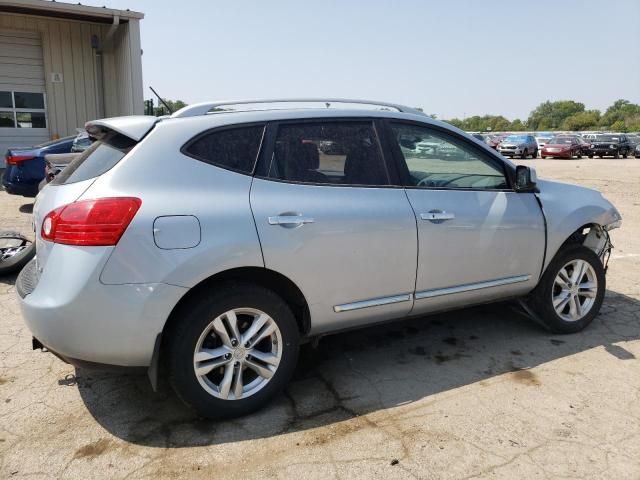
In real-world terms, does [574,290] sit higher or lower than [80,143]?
lower

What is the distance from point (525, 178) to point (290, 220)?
1.92 m

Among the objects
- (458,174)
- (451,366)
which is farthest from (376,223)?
(451,366)

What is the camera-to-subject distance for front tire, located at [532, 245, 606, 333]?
4.14m

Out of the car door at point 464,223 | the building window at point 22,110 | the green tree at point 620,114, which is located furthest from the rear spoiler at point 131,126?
the green tree at point 620,114

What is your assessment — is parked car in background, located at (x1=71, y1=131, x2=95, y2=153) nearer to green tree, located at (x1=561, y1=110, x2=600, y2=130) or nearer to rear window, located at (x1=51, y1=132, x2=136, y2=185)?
rear window, located at (x1=51, y1=132, x2=136, y2=185)

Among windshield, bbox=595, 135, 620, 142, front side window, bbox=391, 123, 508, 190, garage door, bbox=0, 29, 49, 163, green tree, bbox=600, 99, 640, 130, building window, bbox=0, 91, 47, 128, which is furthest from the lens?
green tree, bbox=600, 99, 640, 130

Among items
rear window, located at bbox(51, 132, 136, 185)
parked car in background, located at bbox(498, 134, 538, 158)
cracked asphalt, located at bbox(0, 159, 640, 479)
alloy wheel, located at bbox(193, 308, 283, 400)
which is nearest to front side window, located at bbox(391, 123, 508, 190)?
cracked asphalt, located at bbox(0, 159, 640, 479)

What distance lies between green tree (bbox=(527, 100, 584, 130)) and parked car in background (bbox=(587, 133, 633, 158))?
3984 inches

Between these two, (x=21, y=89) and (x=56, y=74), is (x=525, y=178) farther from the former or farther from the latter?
(x=21, y=89)

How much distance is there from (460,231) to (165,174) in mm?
1926

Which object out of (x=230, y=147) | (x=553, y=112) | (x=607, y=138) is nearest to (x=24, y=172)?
(x=230, y=147)

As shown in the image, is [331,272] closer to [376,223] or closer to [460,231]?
[376,223]

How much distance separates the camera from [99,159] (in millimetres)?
2969

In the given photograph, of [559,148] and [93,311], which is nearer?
[93,311]
